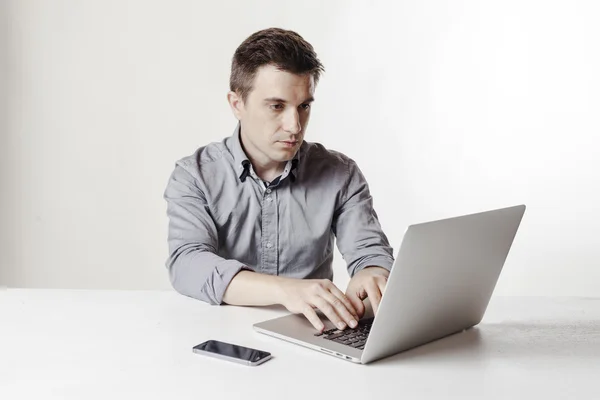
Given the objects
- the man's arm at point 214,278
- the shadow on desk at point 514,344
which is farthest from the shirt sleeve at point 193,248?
the shadow on desk at point 514,344

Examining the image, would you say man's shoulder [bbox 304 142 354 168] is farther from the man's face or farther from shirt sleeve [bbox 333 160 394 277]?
the man's face

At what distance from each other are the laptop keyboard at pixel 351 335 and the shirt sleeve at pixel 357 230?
49 centimetres

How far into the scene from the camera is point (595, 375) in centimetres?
117

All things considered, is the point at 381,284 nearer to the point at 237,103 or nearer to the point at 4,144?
the point at 237,103

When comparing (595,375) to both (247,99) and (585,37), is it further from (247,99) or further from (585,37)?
(585,37)

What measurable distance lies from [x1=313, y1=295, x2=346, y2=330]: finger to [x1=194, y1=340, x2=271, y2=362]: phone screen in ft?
0.60

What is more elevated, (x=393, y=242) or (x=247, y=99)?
(x=247, y=99)

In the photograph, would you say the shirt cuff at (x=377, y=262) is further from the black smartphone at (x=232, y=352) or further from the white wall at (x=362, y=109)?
the white wall at (x=362, y=109)

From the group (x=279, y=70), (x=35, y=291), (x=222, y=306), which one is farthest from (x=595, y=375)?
(x=35, y=291)

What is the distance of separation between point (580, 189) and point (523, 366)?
264 cm

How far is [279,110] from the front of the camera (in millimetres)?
1851

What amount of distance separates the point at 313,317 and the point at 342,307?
5 centimetres

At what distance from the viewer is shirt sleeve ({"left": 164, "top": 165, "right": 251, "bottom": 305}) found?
1608 mm

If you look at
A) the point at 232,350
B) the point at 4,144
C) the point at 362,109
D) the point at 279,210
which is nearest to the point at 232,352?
the point at 232,350
